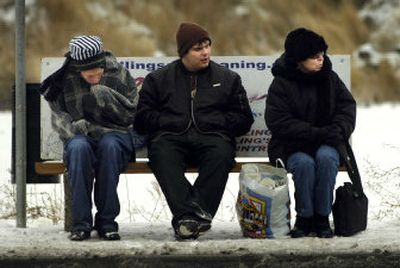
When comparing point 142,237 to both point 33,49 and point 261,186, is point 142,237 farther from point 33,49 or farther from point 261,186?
point 33,49

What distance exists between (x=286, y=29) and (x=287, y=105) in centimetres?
1860

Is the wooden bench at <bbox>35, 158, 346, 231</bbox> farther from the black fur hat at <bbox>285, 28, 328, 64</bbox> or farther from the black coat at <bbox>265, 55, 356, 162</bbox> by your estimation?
the black fur hat at <bbox>285, 28, 328, 64</bbox>

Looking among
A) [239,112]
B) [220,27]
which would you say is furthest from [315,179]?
[220,27]

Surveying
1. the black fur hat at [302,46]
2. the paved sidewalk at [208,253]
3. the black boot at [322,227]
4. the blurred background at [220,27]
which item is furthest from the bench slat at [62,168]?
the blurred background at [220,27]

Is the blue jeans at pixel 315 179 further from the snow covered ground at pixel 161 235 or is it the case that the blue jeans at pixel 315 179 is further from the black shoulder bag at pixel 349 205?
the snow covered ground at pixel 161 235

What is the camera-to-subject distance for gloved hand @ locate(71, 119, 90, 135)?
642 cm

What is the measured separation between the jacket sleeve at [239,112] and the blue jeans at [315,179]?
38 cm

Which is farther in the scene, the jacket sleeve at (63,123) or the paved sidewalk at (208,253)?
the jacket sleeve at (63,123)

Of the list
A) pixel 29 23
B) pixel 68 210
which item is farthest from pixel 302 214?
pixel 29 23

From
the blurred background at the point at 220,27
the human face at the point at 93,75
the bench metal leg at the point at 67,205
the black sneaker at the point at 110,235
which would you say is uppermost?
the blurred background at the point at 220,27

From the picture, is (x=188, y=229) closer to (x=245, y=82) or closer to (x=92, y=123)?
(x=92, y=123)

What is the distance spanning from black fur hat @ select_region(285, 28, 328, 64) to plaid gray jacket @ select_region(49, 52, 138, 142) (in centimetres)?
96

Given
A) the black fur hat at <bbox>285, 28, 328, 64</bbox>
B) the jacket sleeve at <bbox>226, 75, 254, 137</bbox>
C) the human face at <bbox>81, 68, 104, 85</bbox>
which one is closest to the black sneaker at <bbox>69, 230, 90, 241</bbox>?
the human face at <bbox>81, 68, 104, 85</bbox>

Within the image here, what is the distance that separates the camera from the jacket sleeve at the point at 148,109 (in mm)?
6475
